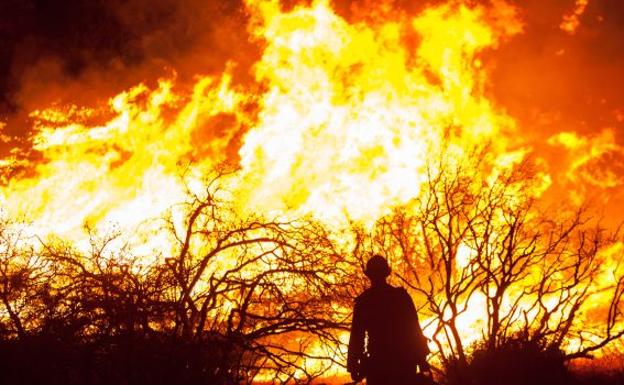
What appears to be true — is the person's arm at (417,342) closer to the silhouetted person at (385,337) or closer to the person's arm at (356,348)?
the silhouetted person at (385,337)

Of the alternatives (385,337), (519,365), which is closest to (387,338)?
(385,337)

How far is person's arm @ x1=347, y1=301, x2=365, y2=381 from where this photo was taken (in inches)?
206

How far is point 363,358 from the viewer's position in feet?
17.4

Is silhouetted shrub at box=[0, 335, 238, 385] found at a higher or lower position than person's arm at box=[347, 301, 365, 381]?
higher

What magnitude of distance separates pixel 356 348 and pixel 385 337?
1.16 ft

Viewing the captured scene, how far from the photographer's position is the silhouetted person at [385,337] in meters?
5.20

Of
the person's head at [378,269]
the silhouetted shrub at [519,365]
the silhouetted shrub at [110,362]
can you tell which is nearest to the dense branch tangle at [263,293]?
the silhouetted shrub at [110,362]

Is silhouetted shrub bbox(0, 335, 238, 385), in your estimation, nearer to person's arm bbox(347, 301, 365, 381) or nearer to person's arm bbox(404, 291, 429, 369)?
person's arm bbox(347, 301, 365, 381)

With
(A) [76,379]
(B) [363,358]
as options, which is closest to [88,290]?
(A) [76,379]

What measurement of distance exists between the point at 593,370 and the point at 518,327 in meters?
7.31

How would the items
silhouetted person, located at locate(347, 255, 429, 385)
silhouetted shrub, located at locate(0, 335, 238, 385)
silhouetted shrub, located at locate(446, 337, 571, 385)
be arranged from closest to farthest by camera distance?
silhouetted person, located at locate(347, 255, 429, 385) → silhouetted shrub, located at locate(0, 335, 238, 385) → silhouetted shrub, located at locate(446, 337, 571, 385)

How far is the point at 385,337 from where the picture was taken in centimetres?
522

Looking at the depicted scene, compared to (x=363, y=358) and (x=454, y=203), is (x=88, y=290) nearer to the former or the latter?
(x=363, y=358)

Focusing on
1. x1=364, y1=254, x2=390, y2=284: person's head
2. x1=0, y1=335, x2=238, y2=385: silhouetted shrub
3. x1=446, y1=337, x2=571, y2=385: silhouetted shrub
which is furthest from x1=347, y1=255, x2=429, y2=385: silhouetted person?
x1=446, y1=337, x2=571, y2=385: silhouetted shrub
